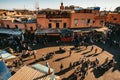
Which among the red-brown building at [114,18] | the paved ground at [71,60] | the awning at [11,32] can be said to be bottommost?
the paved ground at [71,60]

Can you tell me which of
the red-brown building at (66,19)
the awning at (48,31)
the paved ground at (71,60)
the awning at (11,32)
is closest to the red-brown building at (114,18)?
the red-brown building at (66,19)

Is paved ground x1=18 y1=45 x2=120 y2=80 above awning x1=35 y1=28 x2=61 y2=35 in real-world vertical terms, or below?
below

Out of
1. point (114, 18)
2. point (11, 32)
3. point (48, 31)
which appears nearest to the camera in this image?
point (48, 31)

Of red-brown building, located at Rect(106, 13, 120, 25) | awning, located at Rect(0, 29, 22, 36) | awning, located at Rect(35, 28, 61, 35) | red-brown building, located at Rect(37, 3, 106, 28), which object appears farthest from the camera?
red-brown building, located at Rect(106, 13, 120, 25)

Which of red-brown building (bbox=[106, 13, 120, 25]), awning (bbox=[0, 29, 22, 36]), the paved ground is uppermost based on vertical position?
red-brown building (bbox=[106, 13, 120, 25])

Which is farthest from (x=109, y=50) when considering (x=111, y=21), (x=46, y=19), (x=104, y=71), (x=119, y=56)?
(x=111, y=21)

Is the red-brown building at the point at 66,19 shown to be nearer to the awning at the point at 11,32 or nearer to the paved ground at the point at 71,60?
the awning at the point at 11,32

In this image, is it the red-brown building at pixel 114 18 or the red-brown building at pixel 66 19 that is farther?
the red-brown building at pixel 114 18

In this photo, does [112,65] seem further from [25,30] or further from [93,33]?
[25,30]

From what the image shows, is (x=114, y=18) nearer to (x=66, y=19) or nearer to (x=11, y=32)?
(x=66, y=19)

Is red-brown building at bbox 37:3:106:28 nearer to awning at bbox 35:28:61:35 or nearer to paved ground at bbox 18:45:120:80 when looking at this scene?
awning at bbox 35:28:61:35

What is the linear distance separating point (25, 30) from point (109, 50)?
18818mm

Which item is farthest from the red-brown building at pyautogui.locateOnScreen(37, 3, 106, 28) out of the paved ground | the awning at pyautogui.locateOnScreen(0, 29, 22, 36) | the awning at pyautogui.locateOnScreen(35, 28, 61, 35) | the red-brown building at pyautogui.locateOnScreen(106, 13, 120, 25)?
the red-brown building at pyautogui.locateOnScreen(106, 13, 120, 25)

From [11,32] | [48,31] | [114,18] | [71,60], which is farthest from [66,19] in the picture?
[114,18]
